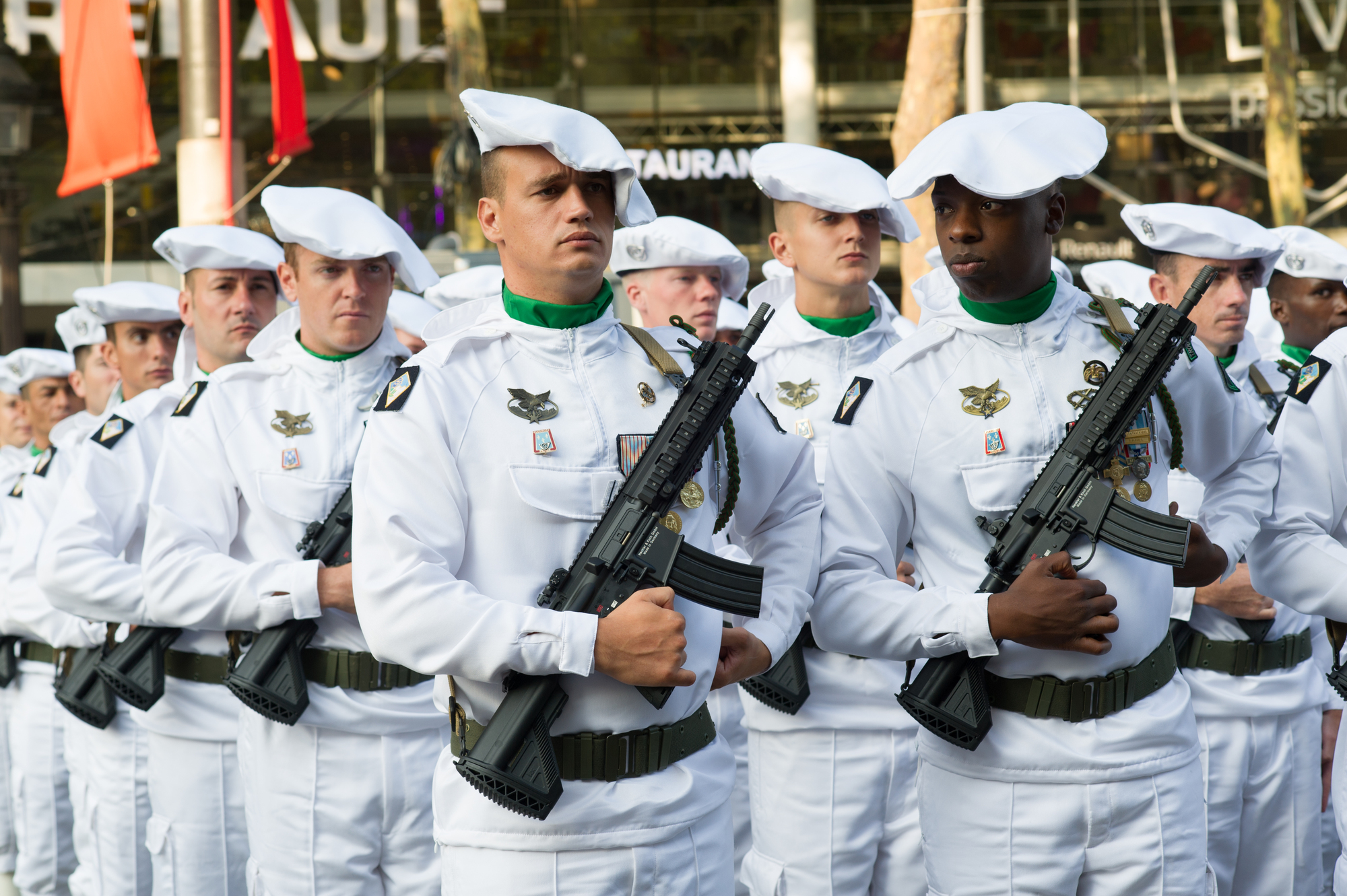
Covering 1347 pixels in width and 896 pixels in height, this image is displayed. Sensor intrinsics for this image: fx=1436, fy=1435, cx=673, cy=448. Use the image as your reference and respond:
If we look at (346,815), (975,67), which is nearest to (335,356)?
(346,815)

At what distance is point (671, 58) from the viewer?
1808 centimetres

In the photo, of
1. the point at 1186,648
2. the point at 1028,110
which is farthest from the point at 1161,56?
the point at 1028,110

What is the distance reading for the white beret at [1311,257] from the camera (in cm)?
523

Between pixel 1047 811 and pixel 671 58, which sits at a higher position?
pixel 671 58

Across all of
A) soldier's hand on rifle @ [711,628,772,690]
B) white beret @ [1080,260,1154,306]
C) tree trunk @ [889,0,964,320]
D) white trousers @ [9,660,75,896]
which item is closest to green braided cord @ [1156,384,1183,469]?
soldier's hand on rifle @ [711,628,772,690]

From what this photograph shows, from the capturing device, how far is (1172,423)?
331 centimetres

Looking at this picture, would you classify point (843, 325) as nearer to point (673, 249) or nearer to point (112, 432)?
point (673, 249)

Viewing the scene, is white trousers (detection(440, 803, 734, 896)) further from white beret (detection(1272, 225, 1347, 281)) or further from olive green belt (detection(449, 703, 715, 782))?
white beret (detection(1272, 225, 1347, 281))

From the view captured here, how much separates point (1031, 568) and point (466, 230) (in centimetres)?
1132

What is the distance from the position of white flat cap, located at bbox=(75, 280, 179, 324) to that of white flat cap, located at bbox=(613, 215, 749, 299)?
1.98 m

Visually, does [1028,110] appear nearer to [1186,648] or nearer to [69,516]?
[1186,648]

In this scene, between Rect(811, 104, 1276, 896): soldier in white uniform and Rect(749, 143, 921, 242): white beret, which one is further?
Rect(749, 143, 921, 242): white beret

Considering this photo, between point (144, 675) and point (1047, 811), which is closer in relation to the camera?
point (1047, 811)

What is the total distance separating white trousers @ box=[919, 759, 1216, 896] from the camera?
308cm
